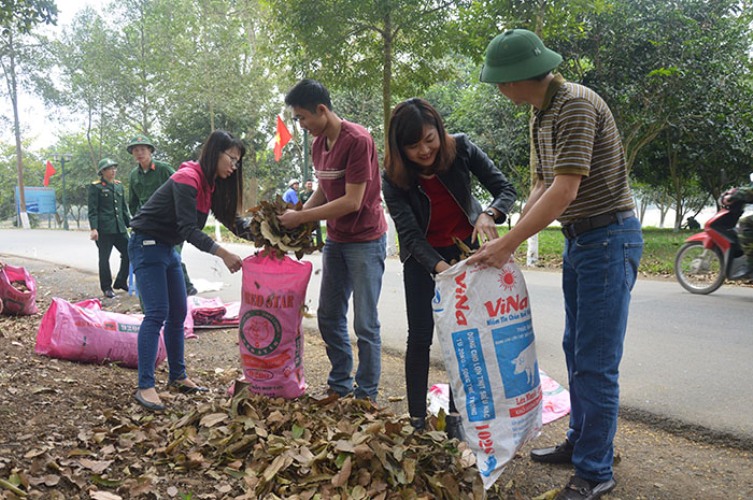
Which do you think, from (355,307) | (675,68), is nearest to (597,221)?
(355,307)

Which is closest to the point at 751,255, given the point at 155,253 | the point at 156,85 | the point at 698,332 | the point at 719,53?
the point at 698,332

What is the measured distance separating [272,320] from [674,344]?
11.9 ft

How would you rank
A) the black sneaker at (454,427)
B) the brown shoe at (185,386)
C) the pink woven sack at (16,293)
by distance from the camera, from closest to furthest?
the black sneaker at (454,427) → the brown shoe at (185,386) → the pink woven sack at (16,293)

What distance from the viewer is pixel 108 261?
307 inches

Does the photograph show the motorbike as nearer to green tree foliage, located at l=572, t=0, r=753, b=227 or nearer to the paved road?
the paved road

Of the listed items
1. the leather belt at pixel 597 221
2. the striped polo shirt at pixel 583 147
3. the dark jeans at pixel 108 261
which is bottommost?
the dark jeans at pixel 108 261

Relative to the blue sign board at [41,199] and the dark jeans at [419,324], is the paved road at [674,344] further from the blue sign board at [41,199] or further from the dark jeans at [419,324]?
the blue sign board at [41,199]

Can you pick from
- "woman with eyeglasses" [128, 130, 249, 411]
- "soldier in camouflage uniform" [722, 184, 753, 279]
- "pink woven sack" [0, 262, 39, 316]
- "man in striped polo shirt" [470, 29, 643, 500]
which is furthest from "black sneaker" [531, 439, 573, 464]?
"pink woven sack" [0, 262, 39, 316]

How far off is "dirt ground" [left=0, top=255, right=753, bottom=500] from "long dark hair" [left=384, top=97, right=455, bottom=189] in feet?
4.62

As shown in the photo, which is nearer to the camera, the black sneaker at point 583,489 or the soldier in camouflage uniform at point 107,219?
the black sneaker at point 583,489

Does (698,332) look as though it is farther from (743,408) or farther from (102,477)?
(102,477)

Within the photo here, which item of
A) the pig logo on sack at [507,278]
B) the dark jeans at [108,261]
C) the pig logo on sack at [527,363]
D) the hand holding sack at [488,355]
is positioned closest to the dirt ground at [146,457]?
the hand holding sack at [488,355]

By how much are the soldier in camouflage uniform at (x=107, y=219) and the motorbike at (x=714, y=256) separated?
284 inches

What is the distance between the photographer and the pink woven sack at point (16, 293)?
6109 mm
